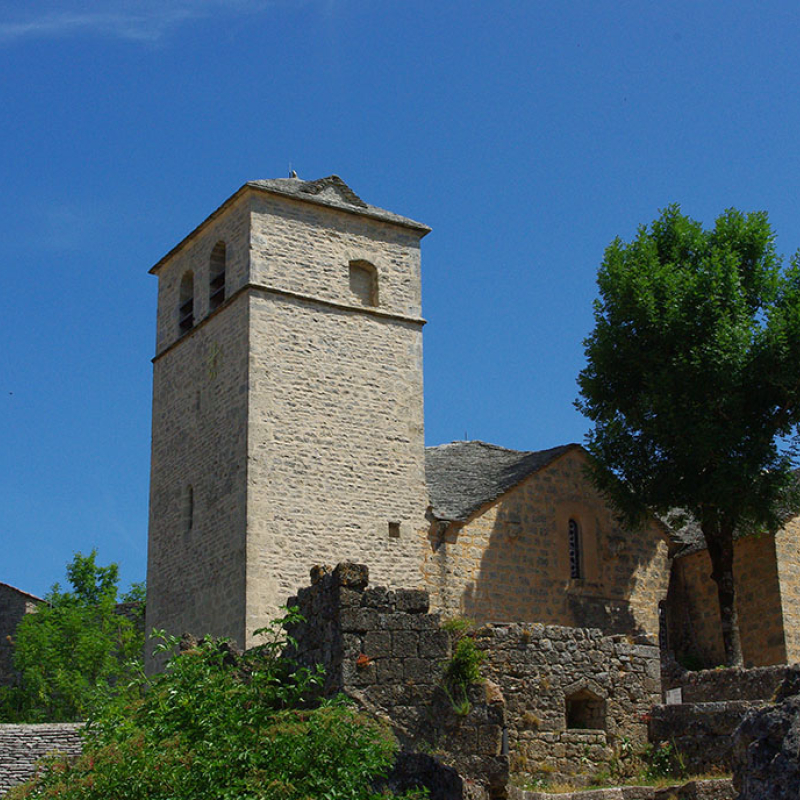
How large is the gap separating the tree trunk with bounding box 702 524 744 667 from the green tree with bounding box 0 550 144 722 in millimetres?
14662

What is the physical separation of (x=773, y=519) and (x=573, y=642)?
10200 mm

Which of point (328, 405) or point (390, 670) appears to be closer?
point (390, 670)

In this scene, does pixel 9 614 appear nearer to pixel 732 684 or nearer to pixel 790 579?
pixel 790 579

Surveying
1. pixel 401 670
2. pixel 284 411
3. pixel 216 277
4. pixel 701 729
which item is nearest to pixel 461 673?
pixel 401 670

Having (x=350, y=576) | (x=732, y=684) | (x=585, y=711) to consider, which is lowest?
(x=585, y=711)

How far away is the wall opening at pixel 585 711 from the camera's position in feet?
50.0

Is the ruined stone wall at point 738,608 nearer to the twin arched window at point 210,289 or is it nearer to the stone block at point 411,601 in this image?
the twin arched window at point 210,289

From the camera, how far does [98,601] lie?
122ft

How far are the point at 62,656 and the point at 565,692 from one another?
20406 mm

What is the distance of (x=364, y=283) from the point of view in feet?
85.0

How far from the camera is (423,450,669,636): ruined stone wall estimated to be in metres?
24.2

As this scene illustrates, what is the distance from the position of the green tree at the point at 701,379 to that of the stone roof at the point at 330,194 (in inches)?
186

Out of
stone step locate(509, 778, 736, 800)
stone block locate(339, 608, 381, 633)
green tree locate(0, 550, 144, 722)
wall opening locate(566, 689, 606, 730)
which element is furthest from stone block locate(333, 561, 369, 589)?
green tree locate(0, 550, 144, 722)

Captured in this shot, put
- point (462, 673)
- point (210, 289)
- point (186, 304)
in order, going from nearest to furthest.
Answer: point (462, 673) → point (210, 289) → point (186, 304)
